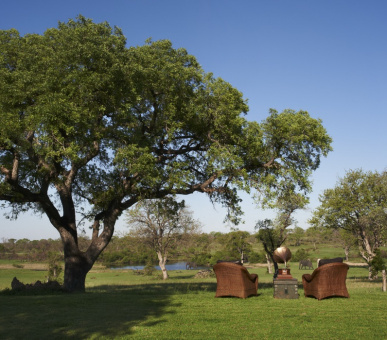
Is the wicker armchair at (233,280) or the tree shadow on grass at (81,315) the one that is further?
the wicker armchair at (233,280)

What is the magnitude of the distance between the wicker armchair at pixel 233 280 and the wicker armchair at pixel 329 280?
2115 millimetres

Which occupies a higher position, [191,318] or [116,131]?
[116,131]

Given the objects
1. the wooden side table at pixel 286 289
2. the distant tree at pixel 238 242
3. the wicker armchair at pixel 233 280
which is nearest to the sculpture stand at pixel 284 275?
the wooden side table at pixel 286 289

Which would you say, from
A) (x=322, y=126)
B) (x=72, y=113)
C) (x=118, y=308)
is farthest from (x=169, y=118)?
(x=118, y=308)

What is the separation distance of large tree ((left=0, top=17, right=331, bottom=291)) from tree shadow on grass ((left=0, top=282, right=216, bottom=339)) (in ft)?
14.7

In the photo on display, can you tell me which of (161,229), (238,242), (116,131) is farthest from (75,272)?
(238,242)

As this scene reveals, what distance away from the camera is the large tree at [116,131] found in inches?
532

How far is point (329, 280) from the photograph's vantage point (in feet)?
37.2

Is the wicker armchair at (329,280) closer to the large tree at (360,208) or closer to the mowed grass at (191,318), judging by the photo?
the mowed grass at (191,318)

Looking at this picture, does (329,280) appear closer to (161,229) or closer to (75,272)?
(75,272)

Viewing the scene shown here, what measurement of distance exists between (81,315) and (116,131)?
7.79 meters

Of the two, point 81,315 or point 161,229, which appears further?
point 161,229

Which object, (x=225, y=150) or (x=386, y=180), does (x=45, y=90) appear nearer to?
(x=225, y=150)

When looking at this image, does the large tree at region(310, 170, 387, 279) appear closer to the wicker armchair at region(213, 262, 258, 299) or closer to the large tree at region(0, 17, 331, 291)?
the large tree at region(0, 17, 331, 291)
